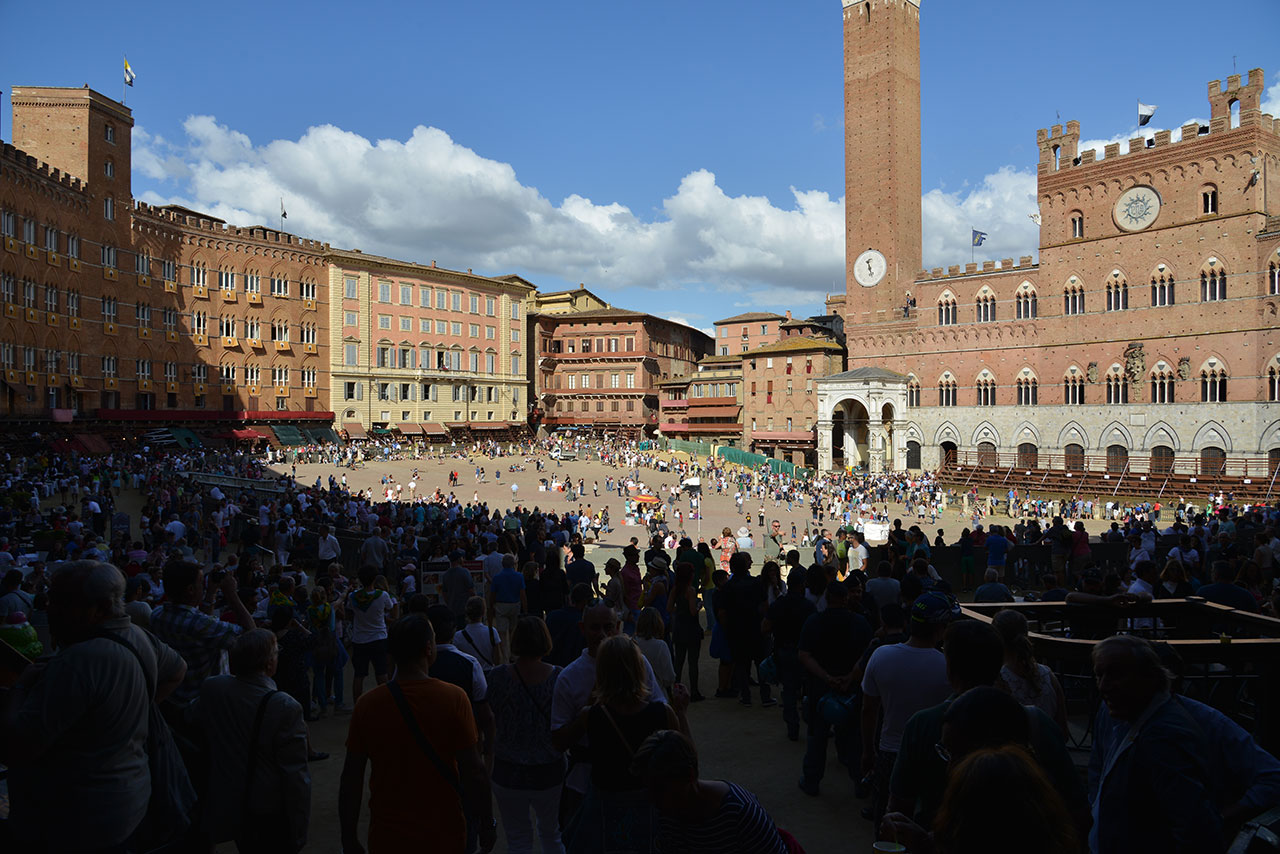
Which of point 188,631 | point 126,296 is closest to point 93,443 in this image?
point 126,296

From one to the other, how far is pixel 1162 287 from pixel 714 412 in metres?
33.8

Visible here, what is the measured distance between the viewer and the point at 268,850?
12.4ft

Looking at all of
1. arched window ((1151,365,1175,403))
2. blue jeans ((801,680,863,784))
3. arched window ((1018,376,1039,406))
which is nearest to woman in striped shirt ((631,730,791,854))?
blue jeans ((801,680,863,784))

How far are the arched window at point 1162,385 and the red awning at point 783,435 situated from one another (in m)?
21.6

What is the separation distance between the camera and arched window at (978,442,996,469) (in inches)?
1847

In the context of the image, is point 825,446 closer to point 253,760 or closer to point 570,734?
point 570,734

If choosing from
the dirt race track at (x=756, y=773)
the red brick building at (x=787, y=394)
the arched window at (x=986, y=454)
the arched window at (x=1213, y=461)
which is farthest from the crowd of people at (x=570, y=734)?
the red brick building at (x=787, y=394)

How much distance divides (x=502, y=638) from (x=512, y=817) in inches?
170

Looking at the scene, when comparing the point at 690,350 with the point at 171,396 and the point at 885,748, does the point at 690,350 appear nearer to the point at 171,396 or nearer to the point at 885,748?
the point at 171,396

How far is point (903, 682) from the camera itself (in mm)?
4293

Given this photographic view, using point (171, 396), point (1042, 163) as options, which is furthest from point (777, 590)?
point (171, 396)

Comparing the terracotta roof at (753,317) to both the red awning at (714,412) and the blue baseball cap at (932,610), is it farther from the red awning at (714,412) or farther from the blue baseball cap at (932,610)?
the blue baseball cap at (932,610)

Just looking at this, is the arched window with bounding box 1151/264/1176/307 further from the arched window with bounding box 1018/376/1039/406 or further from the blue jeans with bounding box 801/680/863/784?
the blue jeans with bounding box 801/680/863/784

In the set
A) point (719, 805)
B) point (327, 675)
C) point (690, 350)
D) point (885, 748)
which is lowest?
point (327, 675)
